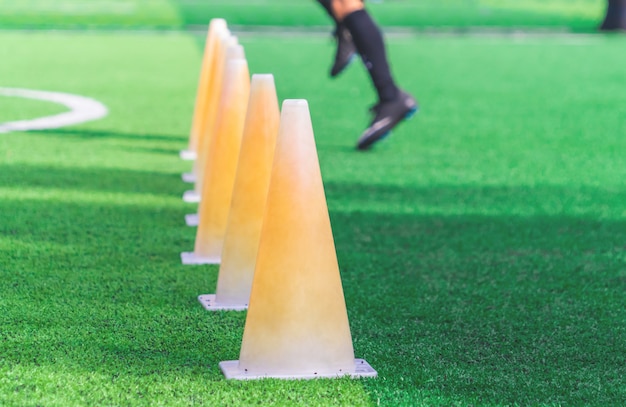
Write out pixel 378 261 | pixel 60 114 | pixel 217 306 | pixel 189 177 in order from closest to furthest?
pixel 217 306
pixel 378 261
pixel 189 177
pixel 60 114

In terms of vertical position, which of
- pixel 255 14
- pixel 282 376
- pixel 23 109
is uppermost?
pixel 282 376

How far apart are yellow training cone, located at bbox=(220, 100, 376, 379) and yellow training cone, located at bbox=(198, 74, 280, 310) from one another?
59 centimetres

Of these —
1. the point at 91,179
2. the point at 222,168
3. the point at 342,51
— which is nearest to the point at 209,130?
the point at 91,179

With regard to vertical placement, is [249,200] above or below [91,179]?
above

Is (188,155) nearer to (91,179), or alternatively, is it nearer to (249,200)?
(91,179)

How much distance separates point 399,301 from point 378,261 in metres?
0.66

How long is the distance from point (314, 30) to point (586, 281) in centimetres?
1671

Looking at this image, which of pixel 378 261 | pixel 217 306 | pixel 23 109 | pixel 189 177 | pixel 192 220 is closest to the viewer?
pixel 217 306

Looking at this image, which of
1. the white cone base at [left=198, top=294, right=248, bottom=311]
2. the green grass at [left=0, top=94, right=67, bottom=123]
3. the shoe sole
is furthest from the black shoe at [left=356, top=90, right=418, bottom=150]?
the white cone base at [left=198, top=294, right=248, bottom=311]

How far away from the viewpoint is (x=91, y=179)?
20.3 ft

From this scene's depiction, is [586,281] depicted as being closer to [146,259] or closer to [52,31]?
[146,259]

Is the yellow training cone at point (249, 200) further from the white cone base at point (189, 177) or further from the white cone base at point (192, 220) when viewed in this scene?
the white cone base at point (189, 177)

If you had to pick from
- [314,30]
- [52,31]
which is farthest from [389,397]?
[314,30]

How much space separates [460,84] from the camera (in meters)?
12.2
